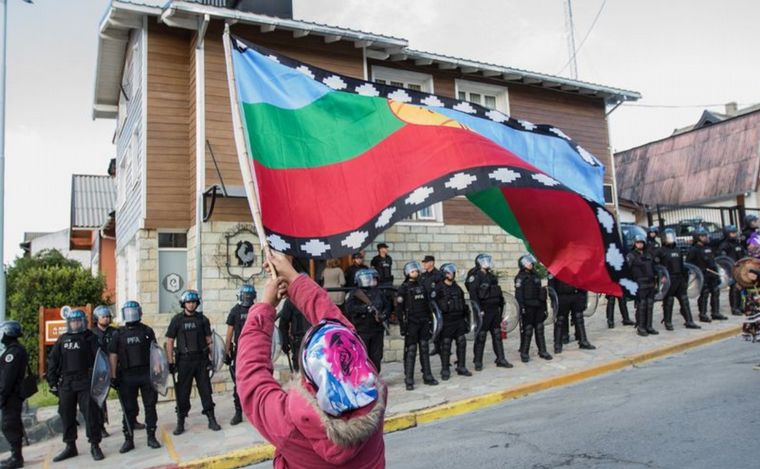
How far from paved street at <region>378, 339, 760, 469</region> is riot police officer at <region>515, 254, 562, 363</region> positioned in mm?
2011

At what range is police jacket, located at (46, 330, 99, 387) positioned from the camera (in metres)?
8.48

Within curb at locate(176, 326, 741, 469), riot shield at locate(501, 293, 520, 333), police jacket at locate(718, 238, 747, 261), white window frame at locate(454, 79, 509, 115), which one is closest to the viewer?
curb at locate(176, 326, 741, 469)

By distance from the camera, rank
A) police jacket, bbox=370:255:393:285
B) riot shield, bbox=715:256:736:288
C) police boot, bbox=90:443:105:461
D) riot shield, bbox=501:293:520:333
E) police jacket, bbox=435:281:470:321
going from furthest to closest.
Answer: riot shield, bbox=715:256:736:288 → riot shield, bbox=501:293:520:333 → police jacket, bbox=370:255:393:285 → police jacket, bbox=435:281:470:321 → police boot, bbox=90:443:105:461

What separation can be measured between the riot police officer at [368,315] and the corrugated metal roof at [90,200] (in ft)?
62.6

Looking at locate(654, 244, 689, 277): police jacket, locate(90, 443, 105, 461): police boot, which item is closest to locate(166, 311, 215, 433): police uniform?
locate(90, 443, 105, 461): police boot

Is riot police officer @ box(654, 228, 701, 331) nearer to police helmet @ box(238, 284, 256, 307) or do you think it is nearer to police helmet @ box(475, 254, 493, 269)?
police helmet @ box(475, 254, 493, 269)

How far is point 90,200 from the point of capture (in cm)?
2964

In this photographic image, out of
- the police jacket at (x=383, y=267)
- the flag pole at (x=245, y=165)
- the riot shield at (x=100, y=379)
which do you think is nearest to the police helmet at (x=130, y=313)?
the riot shield at (x=100, y=379)

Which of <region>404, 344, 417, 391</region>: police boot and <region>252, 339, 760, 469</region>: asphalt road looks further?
<region>404, 344, 417, 391</region>: police boot

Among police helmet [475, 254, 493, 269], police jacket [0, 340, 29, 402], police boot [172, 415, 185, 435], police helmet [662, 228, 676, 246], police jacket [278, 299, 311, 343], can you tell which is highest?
police helmet [662, 228, 676, 246]

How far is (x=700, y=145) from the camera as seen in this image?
32.2 metres

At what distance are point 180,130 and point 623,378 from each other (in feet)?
32.4

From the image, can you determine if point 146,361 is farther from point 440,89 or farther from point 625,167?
point 625,167

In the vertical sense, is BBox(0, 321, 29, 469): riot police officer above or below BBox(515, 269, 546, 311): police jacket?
below
